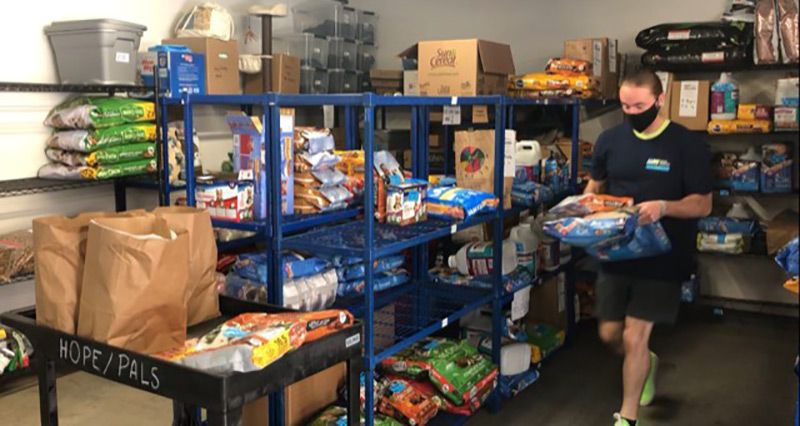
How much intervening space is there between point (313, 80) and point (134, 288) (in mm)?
3938

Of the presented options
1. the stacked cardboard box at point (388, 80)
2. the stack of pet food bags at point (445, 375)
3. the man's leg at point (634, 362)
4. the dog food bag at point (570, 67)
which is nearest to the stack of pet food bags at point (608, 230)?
the man's leg at point (634, 362)

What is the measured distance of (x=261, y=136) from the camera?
9.65 ft

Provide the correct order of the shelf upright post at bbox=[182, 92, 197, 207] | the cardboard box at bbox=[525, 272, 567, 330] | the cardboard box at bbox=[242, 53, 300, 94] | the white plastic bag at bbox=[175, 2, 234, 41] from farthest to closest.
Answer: the cardboard box at bbox=[242, 53, 300, 94] → the white plastic bag at bbox=[175, 2, 234, 41] → the cardboard box at bbox=[525, 272, 567, 330] → the shelf upright post at bbox=[182, 92, 197, 207]

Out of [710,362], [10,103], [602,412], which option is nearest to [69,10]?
[10,103]

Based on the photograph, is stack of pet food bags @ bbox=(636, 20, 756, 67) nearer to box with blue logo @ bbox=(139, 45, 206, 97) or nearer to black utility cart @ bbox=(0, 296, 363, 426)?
box with blue logo @ bbox=(139, 45, 206, 97)

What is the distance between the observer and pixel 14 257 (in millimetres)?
3689

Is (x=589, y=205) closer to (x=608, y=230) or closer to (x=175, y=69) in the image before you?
(x=608, y=230)

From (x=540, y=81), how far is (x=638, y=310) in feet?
10.9

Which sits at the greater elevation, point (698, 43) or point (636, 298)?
point (698, 43)

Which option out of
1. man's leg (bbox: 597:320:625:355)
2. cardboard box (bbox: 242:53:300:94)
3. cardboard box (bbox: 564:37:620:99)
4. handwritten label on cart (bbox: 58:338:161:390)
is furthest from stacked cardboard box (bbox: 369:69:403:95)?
handwritten label on cart (bbox: 58:338:161:390)

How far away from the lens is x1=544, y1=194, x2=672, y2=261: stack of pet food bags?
1.57 m

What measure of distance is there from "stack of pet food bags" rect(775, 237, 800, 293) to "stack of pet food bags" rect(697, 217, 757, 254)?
1.03m

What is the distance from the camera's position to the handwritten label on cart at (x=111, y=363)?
191cm

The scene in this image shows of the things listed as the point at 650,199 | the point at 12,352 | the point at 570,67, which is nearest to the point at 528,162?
the point at 570,67
